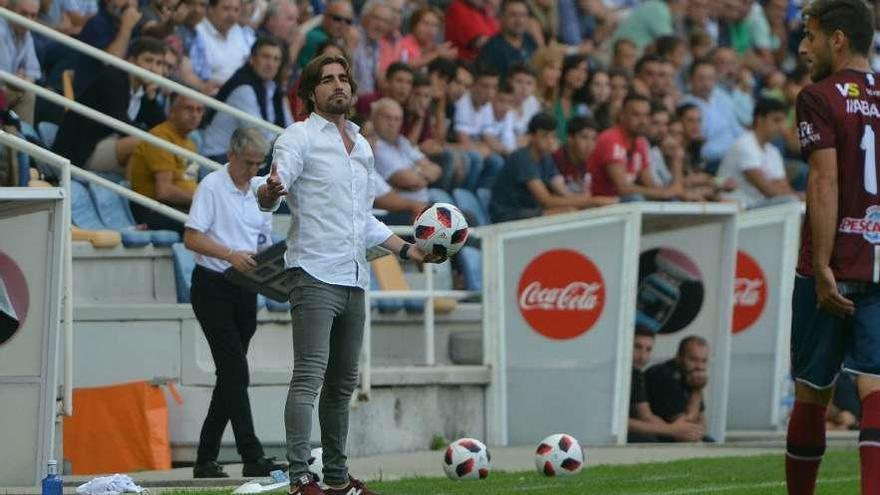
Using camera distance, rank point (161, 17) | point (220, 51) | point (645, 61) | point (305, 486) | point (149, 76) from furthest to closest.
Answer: point (645, 61)
point (220, 51)
point (161, 17)
point (149, 76)
point (305, 486)

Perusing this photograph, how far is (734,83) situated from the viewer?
23.4 meters

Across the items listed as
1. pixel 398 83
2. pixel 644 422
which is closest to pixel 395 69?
pixel 398 83

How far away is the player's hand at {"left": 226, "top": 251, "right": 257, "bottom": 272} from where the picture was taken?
10.6m

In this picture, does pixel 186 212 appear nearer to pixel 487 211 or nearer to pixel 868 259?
pixel 487 211

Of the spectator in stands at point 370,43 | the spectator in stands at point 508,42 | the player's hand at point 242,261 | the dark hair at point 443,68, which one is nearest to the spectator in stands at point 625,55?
the spectator in stands at point 508,42

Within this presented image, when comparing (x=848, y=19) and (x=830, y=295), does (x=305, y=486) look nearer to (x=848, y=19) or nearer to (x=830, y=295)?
(x=830, y=295)

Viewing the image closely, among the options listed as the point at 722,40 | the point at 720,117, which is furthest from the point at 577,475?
the point at 722,40

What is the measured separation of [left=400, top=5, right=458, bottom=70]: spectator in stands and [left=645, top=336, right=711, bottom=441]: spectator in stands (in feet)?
14.8

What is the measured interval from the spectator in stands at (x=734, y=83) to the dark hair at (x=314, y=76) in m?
14.0

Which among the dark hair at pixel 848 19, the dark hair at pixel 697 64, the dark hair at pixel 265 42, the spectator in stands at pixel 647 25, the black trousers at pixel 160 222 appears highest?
the spectator in stands at pixel 647 25

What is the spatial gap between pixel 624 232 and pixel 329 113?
6.37 metres

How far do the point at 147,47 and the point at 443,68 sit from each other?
5043 mm

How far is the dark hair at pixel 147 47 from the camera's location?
1398cm

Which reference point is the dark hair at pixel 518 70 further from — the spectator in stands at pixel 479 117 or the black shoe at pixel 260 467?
the black shoe at pixel 260 467
